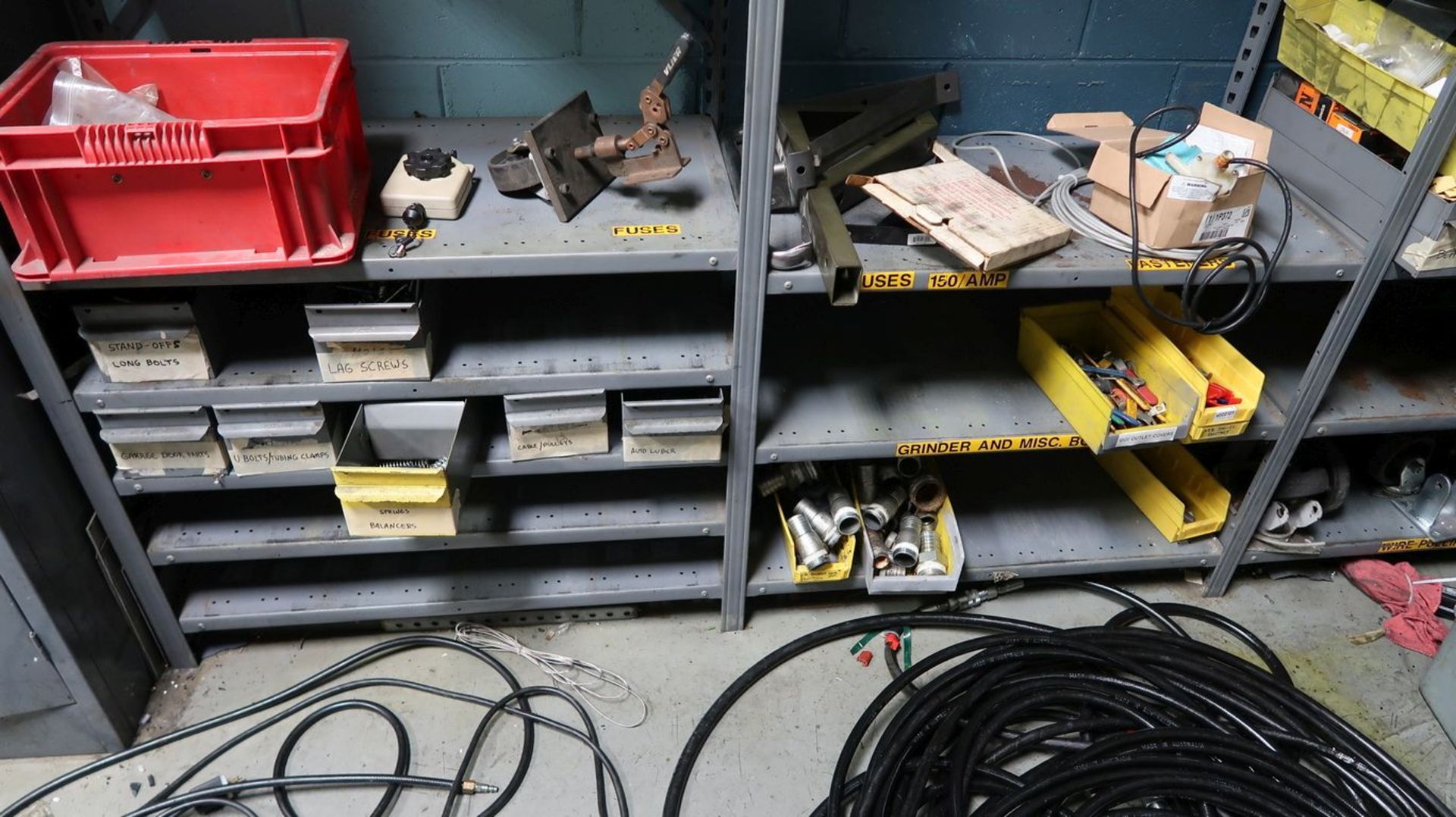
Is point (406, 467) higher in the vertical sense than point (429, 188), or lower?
lower

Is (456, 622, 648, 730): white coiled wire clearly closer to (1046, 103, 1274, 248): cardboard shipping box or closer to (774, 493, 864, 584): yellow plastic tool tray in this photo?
(774, 493, 864, 584): yellow plastic tool tray

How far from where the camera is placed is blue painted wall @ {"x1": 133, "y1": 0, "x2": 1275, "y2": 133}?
1827 millimetres

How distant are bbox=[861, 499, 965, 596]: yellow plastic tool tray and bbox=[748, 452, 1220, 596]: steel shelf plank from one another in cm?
8

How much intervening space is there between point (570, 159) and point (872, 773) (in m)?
1.19

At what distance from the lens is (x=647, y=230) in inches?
60.8

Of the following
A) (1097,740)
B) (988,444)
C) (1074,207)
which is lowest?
(1097,740)

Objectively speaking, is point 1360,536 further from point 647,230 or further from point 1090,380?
point 647,230

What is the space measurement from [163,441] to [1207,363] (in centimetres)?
190

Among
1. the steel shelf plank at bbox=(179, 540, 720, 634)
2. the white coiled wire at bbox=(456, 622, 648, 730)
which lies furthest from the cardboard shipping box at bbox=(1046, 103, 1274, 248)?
the white coiled wire at bbox=(456, 622, 648, 730)

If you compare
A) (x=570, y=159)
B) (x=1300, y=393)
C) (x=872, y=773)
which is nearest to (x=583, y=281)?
(x=570, y=159)

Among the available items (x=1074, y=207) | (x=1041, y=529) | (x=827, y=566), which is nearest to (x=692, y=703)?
(x=827, y=566)

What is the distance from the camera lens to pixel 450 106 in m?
1.95

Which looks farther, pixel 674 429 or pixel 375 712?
pixel 375 712

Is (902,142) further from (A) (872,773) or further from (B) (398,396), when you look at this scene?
(A) (872,773)
